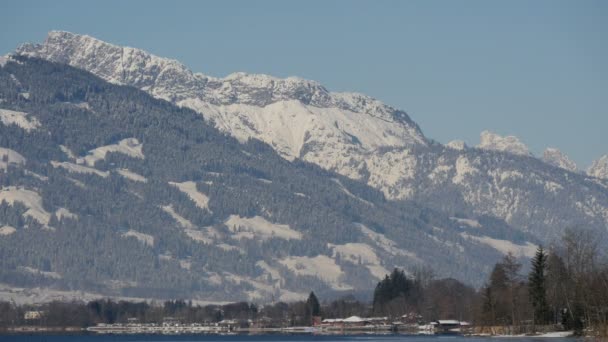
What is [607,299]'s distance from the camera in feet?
568

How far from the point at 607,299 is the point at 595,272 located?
2323 centimetres

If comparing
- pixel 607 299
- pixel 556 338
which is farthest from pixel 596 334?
pixel 556 338

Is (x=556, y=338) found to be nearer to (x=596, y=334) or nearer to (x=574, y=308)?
(x=574, y=308)

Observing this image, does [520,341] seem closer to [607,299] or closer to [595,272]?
[595,272]

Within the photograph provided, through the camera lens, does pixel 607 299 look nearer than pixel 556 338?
Yes

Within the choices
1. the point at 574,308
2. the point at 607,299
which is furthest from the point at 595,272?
the point at 607,299

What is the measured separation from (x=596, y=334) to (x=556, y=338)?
74.4 feet

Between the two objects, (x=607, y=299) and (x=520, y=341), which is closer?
(x=607, y=299)

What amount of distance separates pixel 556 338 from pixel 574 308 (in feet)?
18.0

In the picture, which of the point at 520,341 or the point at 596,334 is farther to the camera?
the point at 520,341

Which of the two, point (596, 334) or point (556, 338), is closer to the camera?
point (596, 334)

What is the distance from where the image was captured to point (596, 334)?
6688 inches

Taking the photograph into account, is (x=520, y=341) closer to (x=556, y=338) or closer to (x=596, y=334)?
(x=556, y=338)

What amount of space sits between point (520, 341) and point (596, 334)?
28.0 m
